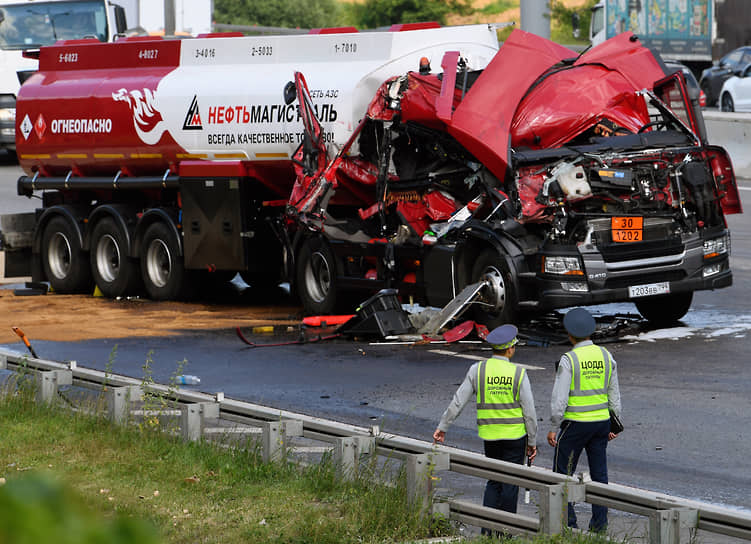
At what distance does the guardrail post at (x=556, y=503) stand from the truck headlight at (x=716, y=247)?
7.87 meters

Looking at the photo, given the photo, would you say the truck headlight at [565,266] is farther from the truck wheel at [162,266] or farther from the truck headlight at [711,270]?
the truck wheel at [162,266]

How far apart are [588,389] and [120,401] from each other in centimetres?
320

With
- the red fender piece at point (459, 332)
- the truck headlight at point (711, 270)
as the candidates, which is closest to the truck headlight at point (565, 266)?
the red fender piece at point (459, 332)

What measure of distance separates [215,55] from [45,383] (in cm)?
859

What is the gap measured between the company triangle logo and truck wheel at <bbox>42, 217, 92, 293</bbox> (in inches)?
127

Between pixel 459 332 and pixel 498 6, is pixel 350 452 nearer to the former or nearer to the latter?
pixel 459 332

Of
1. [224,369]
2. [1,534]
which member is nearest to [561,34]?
[224,369]

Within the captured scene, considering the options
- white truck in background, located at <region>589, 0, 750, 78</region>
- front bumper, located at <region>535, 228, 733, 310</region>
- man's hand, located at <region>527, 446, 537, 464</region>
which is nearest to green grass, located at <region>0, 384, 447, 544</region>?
man's hand, located at <region>527, 446, 537, 464</region>

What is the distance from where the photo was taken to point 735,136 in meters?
26.9

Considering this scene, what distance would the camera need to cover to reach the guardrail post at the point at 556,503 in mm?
5047

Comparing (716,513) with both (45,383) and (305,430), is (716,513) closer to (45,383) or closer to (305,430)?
(305,430)

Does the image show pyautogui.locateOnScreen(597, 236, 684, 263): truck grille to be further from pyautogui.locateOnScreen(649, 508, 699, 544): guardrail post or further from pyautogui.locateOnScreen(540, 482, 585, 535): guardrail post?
pyautogui.locateOnScreen(649, 508, 699, 544): guardrail post

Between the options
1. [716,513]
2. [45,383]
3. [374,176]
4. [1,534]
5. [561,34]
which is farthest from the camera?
[561,34]

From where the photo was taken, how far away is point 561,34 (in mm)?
71250
